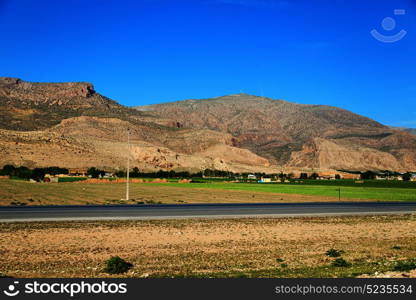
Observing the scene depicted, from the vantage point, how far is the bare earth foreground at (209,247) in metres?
16.2

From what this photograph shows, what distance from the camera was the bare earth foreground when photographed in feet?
53.2

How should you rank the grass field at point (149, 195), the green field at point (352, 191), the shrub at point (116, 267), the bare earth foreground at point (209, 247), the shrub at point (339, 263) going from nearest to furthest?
the shrub at point (116, 267) < the bare earth foreground at point (209, 247) < the shrub at point (339, 263) < the grass field at point (149, 195) < the green field at point (352, 191)

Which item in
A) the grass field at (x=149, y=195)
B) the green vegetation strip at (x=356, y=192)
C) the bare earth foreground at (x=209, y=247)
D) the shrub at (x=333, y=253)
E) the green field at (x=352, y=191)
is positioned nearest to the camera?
the bare earth foreground at (x=209, y=247)

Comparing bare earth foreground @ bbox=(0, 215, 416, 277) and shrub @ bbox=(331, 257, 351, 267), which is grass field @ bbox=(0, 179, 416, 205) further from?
shrub @ bbox=(331, 257, 351, 267)

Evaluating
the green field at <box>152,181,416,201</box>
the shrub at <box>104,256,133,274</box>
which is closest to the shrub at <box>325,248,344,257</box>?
the shrub at <box>104,256,133,274</box>

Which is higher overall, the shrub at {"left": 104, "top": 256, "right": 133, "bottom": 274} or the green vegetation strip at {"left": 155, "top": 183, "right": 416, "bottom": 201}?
the green vegetation strip at {"left": 155, "top": 183, "right": 416, "bottom": 201}

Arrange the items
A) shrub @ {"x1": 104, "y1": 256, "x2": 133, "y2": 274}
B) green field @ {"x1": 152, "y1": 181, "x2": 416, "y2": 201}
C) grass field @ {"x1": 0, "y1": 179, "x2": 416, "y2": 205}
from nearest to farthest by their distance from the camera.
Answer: shrub @ {"x1": 104, "y1": 256, "x2": 133, "y2": 274}, grass field @ {"x1": 0, "y1": 179, "x2": 416, "y2": 205}, green field @ {"x1": 152, "y1": 181, "x2": 416, "y2": 201}

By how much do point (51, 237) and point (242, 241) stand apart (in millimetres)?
9404

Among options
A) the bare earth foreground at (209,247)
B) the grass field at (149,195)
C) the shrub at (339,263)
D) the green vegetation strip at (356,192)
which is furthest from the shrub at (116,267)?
the green vegetation strip at (356,192)

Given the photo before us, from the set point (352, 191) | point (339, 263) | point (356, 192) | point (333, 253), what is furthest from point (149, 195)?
point (339, 263)

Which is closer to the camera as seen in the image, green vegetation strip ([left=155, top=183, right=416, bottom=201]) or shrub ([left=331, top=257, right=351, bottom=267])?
shrub ([left=331, top=257, right=351, bottom=267])

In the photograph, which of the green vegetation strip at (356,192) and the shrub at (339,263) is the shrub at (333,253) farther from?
the green vegetation strip at (356,192)

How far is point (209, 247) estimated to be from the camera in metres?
Answer: 21.2

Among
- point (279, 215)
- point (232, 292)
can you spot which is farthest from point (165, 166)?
point (232, 292)
